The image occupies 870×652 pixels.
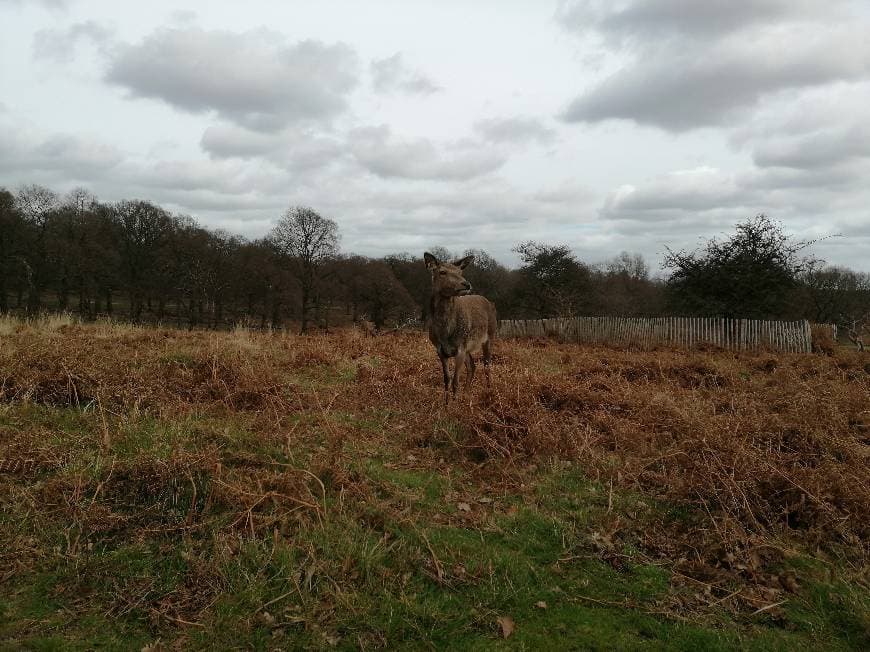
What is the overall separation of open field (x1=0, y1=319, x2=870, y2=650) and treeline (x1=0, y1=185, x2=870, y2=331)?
29.5 m

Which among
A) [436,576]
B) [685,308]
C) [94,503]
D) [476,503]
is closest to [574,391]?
[476,503]

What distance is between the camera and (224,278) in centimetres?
4134

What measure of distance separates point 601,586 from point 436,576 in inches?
51.4

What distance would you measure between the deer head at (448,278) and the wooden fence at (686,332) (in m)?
17.8

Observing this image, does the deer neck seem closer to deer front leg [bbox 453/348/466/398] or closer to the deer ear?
deer front leg [bbox 453/348/466/398]

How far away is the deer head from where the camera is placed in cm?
923

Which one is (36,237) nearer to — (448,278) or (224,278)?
(224,278)

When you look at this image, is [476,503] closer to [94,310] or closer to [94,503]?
[94,503]

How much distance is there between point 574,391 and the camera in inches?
351

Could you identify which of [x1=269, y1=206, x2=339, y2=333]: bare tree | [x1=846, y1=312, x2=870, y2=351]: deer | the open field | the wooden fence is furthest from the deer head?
[x1=269, y1=206, x2=339, y2=333]: bare tree

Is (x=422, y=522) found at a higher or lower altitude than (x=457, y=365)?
lower

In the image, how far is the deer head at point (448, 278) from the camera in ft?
30.3

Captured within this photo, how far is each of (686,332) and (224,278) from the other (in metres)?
33.3

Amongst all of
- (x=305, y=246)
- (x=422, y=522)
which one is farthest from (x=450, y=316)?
(x=305, y=246)
